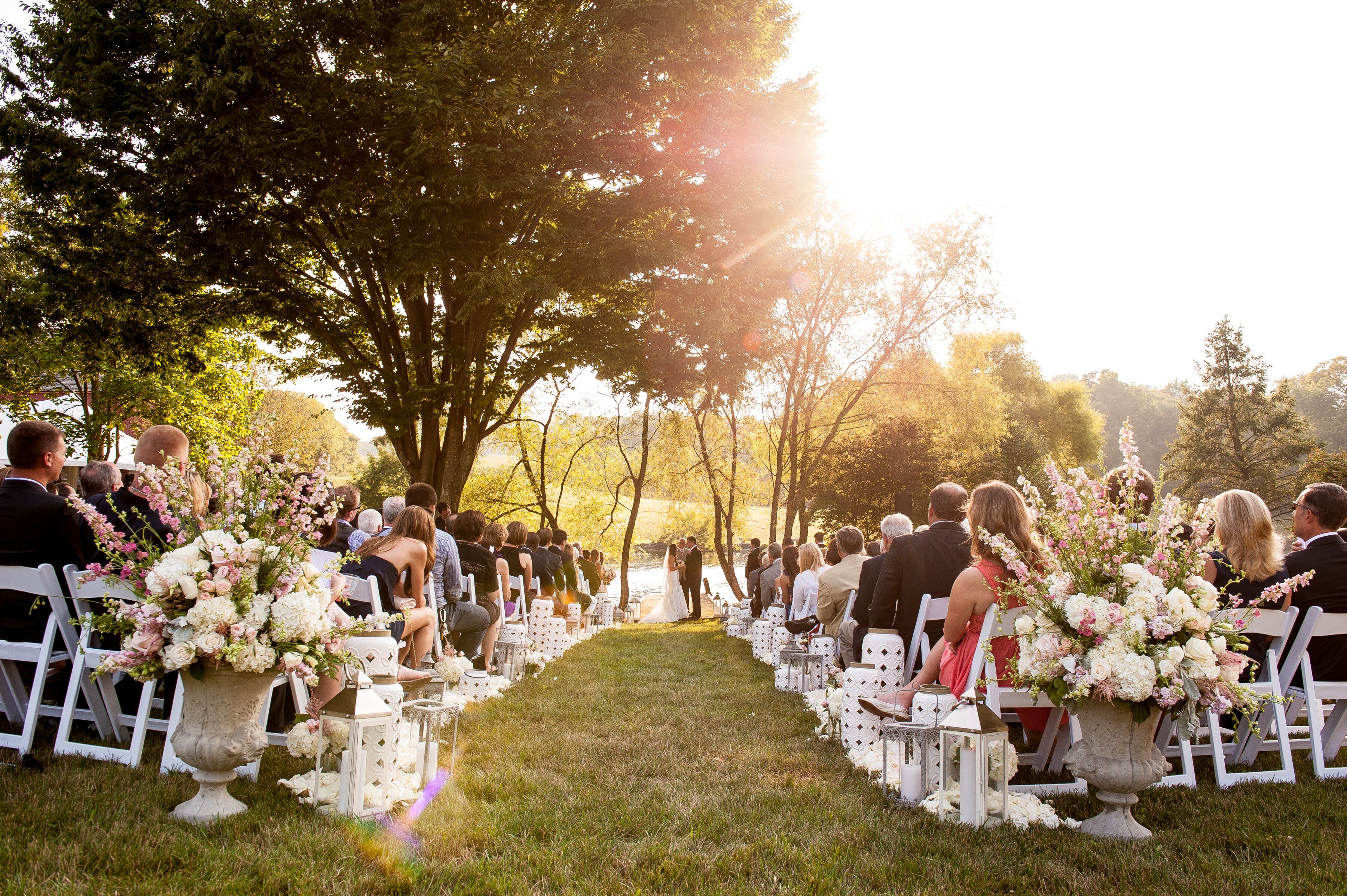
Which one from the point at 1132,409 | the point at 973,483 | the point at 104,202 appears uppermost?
the point at 1132,409

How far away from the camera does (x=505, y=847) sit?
3463 mm

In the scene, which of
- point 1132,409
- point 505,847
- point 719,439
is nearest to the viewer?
point 505,847

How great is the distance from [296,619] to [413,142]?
9980mm

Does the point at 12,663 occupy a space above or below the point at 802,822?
above

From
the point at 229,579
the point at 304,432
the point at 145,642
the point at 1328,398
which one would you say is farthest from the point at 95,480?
the point at 1328,398

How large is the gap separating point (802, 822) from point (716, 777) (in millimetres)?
928

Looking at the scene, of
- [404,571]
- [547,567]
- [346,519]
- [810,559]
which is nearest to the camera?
[404,571]

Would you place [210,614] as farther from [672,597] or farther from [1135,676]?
[672,597]

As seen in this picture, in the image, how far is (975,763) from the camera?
12.6ft

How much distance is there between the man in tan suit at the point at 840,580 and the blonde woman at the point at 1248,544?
135 inches

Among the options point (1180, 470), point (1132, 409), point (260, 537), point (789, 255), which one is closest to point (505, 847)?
point (260, 537)

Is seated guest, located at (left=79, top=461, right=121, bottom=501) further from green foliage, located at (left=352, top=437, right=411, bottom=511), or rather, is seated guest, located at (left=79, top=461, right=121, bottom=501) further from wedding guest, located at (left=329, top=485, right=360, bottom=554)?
green foliage, located at (left=352, top=437, right=411, bottom=511)

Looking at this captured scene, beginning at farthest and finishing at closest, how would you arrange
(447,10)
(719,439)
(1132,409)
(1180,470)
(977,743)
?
(1132,409) < (1180,470) < (719,439) < (447,10) < (977,743)

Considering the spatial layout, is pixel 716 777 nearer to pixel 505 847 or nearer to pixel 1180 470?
pixel 505 847
